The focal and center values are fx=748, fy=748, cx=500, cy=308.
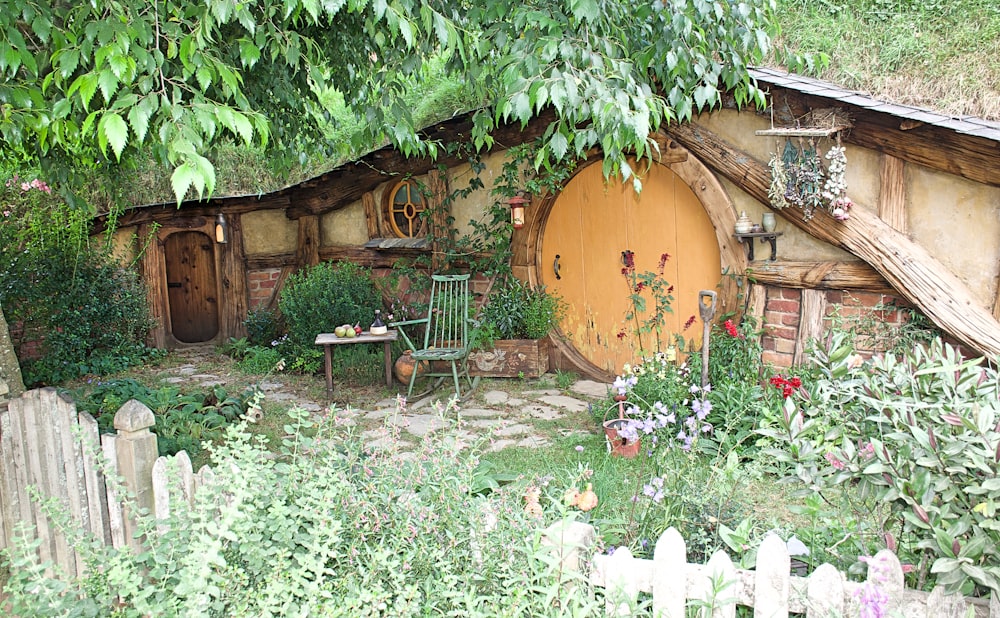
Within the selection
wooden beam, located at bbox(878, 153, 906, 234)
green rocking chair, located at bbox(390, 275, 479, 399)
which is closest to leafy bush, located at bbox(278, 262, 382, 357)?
green rocking chair, located at bbox(390, 275, 479, 399)


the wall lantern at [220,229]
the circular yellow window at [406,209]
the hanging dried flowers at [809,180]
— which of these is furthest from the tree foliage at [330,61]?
the wall lantern at [220,229]

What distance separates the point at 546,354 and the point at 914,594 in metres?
4.90

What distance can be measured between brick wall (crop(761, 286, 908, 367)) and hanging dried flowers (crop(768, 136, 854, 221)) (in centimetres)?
54

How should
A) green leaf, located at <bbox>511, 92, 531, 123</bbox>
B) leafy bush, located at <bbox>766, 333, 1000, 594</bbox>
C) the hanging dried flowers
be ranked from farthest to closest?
the hanging dried flowers
green leaf, located at <bbox>511, 92, 531, 123</bbox>
leafy bush, located at <bbox>766, 333, 1000, 594</bbox>

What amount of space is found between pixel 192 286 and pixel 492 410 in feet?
16.3

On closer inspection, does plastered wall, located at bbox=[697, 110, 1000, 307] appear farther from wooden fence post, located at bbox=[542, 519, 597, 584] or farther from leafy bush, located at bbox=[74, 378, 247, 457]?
leafy bush, located at bbox=[74, 378, 247, 457]

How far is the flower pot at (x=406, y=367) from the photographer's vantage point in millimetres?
6504

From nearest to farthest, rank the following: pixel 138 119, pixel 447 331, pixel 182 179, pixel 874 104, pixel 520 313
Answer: pixel 182 179, pixel 138 119, pixel 874 104, pixel 520 313, pixel 447 331

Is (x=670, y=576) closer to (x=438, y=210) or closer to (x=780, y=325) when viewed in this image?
(x=780, y=325)

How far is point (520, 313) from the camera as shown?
262 inches

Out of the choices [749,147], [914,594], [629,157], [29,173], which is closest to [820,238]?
[749,147]

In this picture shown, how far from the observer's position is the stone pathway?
4961mm

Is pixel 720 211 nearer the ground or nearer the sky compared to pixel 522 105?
nearer the ground

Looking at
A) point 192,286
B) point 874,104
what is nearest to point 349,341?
point 192,286
